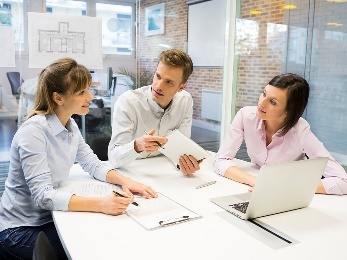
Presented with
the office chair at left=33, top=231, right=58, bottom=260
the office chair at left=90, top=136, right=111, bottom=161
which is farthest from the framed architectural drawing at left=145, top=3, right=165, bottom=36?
the office chair at left=33, top=231, right=58, bottom=260

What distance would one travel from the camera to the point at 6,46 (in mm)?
3297

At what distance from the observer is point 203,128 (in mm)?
5953

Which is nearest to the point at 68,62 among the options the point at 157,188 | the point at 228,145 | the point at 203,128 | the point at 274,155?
the point at 157,188

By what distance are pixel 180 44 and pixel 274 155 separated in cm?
381

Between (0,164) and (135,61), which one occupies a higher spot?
(135,61)

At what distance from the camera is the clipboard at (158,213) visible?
1.21 meters

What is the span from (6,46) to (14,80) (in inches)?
15.0

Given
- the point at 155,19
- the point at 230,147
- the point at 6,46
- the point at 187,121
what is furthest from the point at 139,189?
the point at 155,19

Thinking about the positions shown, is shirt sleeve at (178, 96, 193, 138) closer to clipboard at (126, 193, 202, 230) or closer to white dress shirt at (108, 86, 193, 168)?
white dress shirt at (108, 86, 193, 168)

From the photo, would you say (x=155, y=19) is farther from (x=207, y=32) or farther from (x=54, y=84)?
(x=54, y=84)

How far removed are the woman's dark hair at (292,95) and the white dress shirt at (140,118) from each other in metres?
0.66

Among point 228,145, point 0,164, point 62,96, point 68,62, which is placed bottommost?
point 0,164

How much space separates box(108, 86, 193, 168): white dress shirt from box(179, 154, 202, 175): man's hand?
286 mm

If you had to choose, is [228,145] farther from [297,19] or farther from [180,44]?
[180,44]
